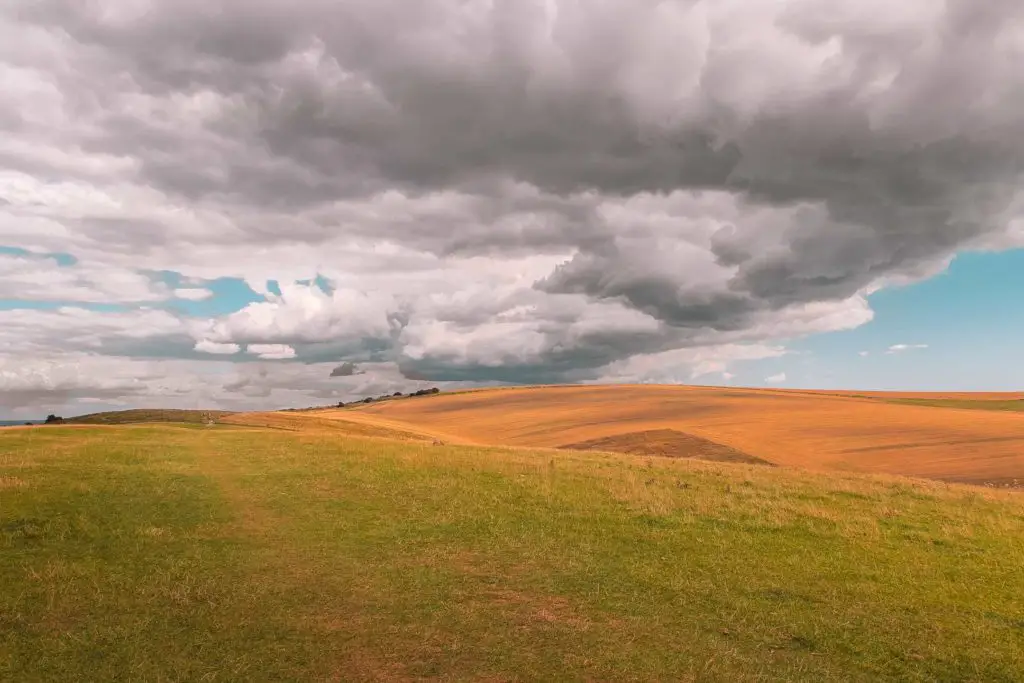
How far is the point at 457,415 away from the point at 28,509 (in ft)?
368

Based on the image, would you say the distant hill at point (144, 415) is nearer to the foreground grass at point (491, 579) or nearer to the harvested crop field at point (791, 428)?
the harvested crop field at point (791, 428)

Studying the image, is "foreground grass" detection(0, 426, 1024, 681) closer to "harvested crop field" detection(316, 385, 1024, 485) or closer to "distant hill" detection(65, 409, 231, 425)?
"harvested crop field" detection(316, 385, 1024, 485)

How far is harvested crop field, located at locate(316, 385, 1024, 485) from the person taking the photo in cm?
5662

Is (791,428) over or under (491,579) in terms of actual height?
under

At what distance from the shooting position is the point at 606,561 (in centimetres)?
1703

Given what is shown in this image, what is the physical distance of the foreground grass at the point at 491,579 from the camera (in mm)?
11273

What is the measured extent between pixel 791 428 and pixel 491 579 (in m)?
Answer: 72.0

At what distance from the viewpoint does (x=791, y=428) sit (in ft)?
257

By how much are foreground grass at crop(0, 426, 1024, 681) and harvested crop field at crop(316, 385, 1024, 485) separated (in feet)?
104

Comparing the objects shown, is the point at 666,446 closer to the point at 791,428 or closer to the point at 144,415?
the point at 791,428

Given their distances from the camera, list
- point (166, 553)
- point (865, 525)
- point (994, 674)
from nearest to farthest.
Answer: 1. point (994, 674)
2. point (166, 553)
3. point (865, 525)

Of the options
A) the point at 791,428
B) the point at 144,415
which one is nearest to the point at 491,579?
the point at 791,428

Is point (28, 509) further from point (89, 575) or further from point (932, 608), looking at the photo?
point (932, 608)

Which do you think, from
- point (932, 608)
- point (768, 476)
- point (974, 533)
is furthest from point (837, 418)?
point (932, 608)
